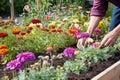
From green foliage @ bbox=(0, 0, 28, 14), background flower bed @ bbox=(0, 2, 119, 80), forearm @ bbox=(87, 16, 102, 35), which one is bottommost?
green foliage @ bbox=(0, 0, 28, 14)

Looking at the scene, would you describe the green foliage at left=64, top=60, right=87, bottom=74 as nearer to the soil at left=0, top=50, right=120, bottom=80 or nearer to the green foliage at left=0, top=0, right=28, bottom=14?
the soil at left=0, top=50, right=120, bottom=80

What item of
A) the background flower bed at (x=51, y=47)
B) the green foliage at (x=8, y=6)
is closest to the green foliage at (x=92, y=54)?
the background flower bed at (x=51, y=47)

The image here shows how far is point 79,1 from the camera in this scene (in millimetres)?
9000

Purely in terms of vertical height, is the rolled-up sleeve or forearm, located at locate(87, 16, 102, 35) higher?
the rolled-up sleeve

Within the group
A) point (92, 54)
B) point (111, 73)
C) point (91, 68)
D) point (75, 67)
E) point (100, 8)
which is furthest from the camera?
point (100, 8)

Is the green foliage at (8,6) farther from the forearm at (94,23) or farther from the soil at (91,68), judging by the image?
the forearm at (94,23)

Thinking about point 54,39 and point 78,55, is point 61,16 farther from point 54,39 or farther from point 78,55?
point 78,55

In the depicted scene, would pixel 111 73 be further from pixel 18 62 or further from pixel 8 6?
pixel 8 6

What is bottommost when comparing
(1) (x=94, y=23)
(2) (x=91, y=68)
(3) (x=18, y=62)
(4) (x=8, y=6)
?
(4) (x=8, y=6)

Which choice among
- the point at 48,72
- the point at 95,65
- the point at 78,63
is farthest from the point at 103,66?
the point at 48,72

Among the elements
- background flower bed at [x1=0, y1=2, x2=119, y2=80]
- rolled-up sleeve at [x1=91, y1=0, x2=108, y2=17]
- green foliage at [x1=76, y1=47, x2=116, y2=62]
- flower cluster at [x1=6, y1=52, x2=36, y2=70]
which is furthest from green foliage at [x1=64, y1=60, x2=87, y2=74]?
rolled-up sleeve at [x1=91, y1=0, x2=108, y2=17]

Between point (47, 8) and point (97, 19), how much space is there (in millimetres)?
3802

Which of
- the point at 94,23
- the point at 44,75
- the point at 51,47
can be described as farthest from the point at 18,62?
the point at 94,23

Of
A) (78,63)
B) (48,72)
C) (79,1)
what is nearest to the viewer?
(48,72)
